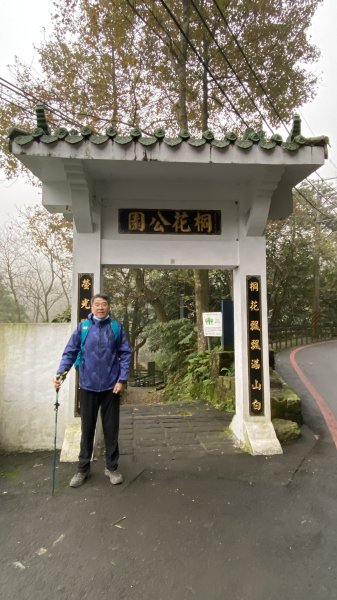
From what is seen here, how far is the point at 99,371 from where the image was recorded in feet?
12.3

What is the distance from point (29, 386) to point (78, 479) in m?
1.49

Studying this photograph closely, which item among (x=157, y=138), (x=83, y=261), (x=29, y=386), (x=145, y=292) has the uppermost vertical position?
(x=157, y=138)

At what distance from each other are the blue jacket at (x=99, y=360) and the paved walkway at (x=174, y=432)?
1306mm

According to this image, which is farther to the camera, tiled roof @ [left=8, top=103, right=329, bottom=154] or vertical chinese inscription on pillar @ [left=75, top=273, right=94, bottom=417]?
vertical chinese inscription on pillar @ [left=75, top=273, right=94, bottom=417]

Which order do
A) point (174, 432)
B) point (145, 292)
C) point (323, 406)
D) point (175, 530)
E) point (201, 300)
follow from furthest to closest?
point (145, 292) < point (201, 300) < point (323, 406) < point (174, 432) < point (175, 530)

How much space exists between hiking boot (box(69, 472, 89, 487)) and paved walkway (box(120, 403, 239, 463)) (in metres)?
0.82

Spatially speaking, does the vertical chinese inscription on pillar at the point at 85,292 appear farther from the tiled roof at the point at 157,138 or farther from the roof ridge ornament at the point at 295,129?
the roof ridge ornament at the point at 295,129

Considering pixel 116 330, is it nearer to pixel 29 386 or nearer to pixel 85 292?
pixel 85 292

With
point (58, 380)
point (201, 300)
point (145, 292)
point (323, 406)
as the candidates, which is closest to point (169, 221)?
point (58, 380)

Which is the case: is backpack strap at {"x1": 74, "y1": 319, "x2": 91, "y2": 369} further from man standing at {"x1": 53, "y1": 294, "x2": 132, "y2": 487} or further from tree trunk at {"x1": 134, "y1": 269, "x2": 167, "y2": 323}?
tree trunk at {"x1": 134, "y1": 269, "x2": 167, "y2": 323}

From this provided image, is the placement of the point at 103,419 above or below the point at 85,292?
below

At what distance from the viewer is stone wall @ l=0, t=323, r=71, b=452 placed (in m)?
4.62

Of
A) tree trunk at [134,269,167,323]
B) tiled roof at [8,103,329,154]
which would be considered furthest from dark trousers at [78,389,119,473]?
tree trunk at [134,269,167,323]

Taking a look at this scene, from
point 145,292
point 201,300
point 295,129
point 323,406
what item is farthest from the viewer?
point 145,292
